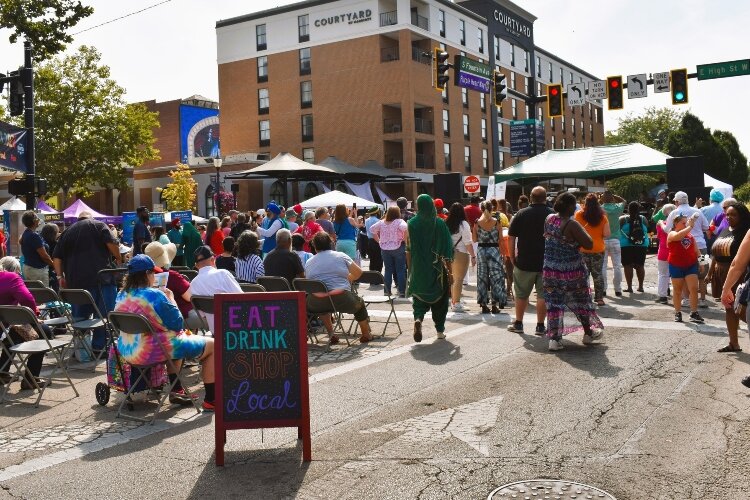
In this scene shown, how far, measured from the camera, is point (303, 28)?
55.2 meters

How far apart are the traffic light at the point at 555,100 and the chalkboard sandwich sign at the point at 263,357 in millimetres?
21085

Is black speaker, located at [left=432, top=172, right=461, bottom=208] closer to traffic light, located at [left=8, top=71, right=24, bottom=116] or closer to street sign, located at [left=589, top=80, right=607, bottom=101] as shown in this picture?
street sign, located at [left=589, top=80, right=607, bottom=101]

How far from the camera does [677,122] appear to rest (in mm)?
92000

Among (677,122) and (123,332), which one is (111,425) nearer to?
(123,332)

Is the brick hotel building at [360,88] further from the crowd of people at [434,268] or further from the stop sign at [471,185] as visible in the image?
the crowd of people at [434,268]

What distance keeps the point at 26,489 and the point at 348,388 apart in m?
3.20

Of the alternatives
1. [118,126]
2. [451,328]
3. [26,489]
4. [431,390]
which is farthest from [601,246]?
[118,126]

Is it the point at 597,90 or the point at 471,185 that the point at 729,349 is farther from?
the point at 471,185

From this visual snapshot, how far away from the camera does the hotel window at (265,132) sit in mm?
57031

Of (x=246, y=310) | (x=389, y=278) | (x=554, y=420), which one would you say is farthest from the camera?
(x=389, y=278)

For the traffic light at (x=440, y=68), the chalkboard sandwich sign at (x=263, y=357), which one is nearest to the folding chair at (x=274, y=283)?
the chalkboard sandwich sign at (x=263, y=357)

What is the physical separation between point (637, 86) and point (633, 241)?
11.1 meters

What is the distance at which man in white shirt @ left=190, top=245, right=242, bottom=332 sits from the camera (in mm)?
8258

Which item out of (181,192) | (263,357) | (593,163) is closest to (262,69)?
(181,192)
